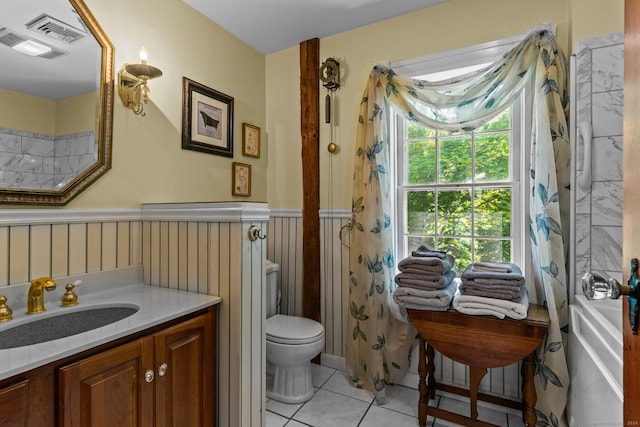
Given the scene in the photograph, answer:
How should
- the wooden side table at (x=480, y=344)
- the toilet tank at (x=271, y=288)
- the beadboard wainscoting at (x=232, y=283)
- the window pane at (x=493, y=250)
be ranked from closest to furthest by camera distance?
the beadboard wainscoting at (x=232, y=283) < the wooden side table at (x=480, y=344) < the window pane at (x=493, y=250) < the toilet tank at (x=271, y=288)

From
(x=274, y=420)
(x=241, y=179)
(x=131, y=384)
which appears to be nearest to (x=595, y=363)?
(x=274, y=420)

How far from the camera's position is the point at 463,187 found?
2174 mm

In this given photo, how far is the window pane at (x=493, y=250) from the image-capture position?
6.73 ft

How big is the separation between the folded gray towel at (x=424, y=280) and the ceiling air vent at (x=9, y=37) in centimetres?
218

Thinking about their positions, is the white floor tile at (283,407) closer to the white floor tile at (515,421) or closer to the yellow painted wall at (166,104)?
the white floor tile at (515,421)

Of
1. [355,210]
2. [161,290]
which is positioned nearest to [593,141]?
[355,210]

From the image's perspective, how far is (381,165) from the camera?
221cm

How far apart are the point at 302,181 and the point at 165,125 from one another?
109 centimetres

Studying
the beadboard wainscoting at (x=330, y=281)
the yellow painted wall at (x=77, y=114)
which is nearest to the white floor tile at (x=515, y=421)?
the beadboard wainscoting at (x=330, y=281)

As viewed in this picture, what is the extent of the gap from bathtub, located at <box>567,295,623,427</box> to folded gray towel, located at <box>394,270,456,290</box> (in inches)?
24.7

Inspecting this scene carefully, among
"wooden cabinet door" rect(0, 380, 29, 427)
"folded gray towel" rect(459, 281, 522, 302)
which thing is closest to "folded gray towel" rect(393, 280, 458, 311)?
"folded gray towel" rect(459, 281, 522, 302)

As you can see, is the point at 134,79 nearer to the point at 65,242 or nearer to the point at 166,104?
the point at 166,104

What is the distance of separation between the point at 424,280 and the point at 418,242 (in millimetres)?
525

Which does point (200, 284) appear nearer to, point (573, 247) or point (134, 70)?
point (134, 70)
